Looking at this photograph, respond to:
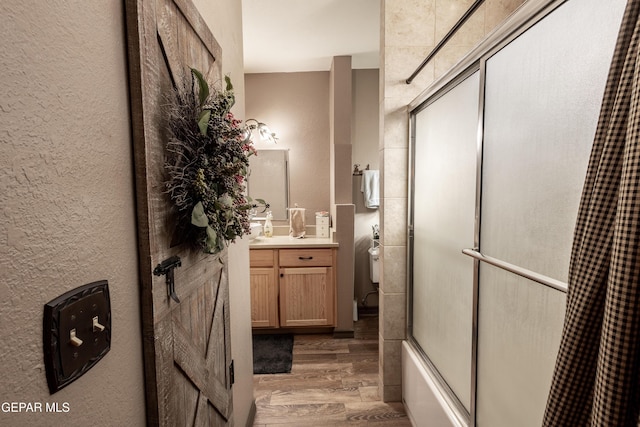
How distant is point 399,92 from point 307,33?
1.23 m

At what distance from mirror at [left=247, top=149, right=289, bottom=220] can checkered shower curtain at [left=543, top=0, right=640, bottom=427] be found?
3.07 metres

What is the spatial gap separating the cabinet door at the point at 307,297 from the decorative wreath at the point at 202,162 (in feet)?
6.39

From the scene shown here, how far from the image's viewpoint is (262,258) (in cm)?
290

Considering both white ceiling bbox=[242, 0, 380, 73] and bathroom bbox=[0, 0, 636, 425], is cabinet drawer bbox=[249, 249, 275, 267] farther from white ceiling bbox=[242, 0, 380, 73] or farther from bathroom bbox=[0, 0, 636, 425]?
bathroom bbox=[0, 0, 636, 425]

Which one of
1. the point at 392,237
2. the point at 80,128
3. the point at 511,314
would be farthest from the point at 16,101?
the point at 392,237

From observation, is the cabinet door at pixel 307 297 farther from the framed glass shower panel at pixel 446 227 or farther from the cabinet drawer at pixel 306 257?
the framed glass shower panel at pixel 446 227

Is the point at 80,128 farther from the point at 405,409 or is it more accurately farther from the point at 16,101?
the point at 405,409

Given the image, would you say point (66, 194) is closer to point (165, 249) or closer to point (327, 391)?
point (165, 249)

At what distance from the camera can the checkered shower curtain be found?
18.9 inches

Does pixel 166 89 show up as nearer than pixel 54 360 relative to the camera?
No

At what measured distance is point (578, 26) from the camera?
75 cm

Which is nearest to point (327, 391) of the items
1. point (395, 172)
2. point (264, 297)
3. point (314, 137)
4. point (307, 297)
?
point (307, 297)

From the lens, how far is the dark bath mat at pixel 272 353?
8.07ft

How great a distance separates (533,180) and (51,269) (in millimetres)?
1138
